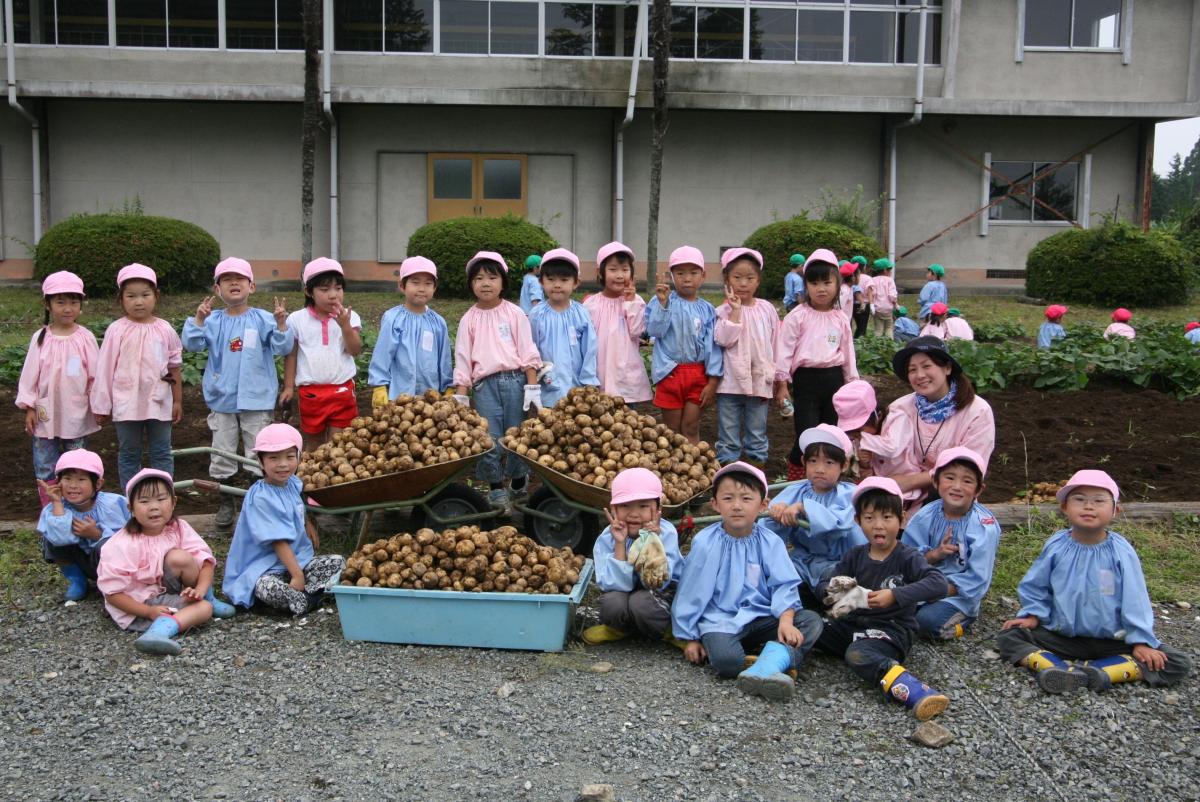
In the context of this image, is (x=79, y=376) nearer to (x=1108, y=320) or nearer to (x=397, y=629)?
(x=397, y=629)

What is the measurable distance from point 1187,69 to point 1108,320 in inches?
325

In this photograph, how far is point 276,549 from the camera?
600 centimetres

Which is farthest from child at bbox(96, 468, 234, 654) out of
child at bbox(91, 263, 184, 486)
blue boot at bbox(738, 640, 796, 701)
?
blue boot at bbox(738, 640, 796, 701)

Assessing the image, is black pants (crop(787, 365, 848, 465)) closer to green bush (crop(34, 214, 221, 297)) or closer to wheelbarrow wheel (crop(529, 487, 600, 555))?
wheelbarrow wheel (crop(529, 487, 600, 555))

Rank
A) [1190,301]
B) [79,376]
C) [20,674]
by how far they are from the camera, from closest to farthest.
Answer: [20,674], [79,376], [1190,301]

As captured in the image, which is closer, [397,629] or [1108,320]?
[397,629]

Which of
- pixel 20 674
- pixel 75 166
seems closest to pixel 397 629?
pixel 20 674

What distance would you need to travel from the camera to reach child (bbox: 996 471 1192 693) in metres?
5.04

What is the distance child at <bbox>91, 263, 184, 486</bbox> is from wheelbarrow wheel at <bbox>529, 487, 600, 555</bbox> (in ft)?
8.18

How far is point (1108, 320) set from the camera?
60.7ft

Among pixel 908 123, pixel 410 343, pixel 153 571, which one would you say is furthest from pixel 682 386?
pixel 908 123

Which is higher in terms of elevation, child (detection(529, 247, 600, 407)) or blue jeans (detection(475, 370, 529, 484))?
child (detection(529, 247, 600, 407))

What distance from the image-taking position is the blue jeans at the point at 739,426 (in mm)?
8055

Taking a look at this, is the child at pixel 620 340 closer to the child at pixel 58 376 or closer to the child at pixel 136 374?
the child at pixel 136 374
